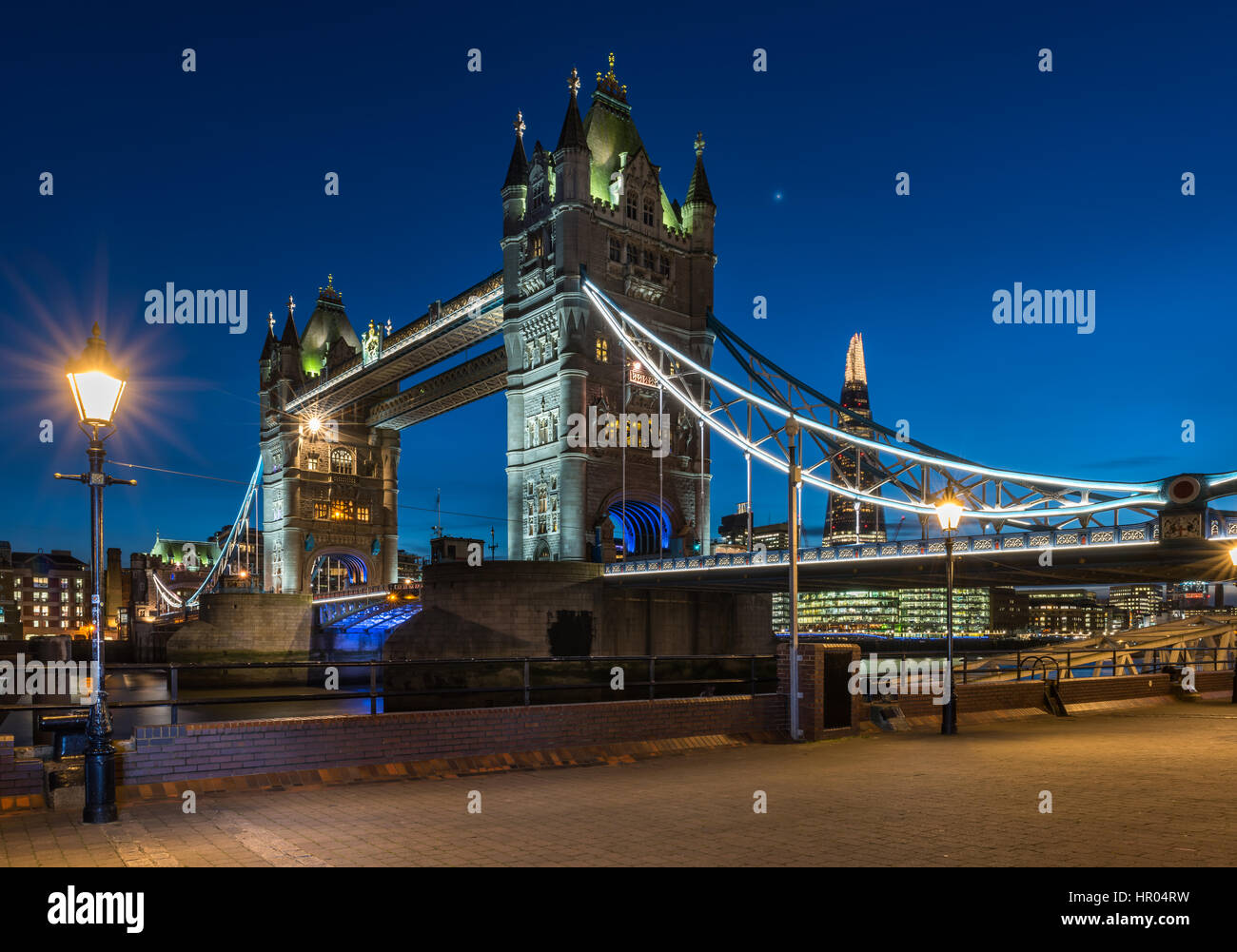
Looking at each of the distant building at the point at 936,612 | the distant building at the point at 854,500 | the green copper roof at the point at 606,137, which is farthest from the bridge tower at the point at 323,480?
the distant building at the point at 936,612

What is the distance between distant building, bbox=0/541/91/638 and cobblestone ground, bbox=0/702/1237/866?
138 meters

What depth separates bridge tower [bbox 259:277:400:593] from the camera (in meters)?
88.9

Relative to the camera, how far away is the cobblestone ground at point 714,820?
7.16 metres

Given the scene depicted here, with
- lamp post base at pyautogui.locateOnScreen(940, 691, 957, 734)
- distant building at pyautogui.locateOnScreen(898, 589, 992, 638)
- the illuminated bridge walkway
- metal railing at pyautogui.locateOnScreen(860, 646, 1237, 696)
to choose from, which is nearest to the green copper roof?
the illuminated bridge walkway

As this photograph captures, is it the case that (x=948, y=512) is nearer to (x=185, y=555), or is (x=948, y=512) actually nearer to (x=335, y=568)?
(x=335, y=568)

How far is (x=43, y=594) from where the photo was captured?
138125 millimetres

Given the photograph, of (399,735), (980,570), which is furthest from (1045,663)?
(980,570)

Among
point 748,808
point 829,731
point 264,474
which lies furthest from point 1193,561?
point 264,474

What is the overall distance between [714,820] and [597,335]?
48.6 m

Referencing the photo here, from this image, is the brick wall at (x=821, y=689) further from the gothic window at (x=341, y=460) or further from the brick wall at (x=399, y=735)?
the gothic window at (x=341, y=460)

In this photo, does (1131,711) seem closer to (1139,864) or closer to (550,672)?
(1139,864)

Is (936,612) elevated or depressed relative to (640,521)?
depressed

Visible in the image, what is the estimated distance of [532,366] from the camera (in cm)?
5794

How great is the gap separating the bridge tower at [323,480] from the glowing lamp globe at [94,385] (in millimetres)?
76369
